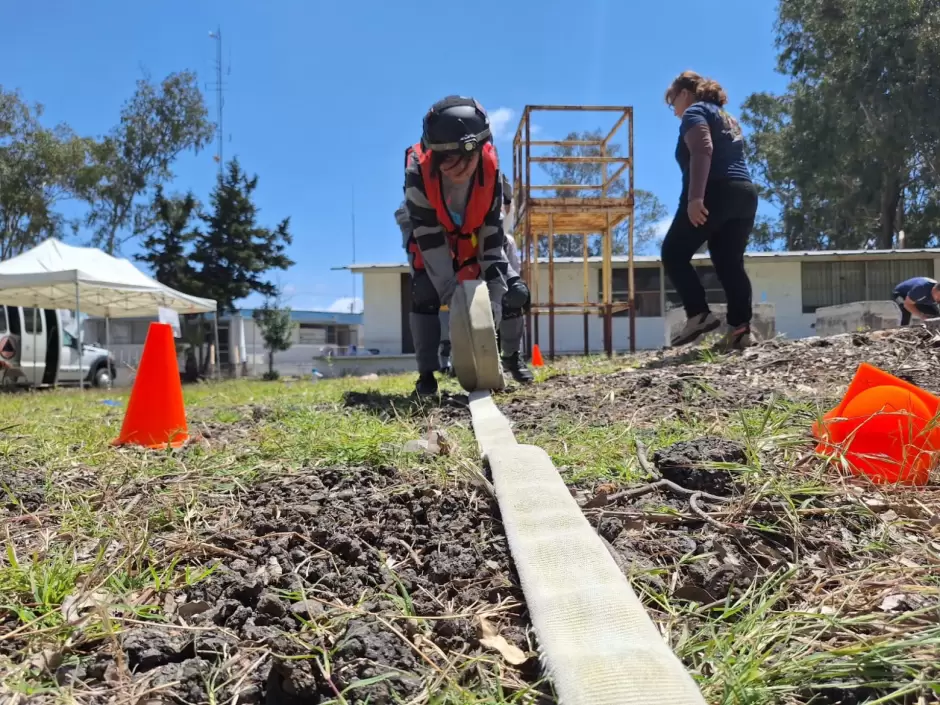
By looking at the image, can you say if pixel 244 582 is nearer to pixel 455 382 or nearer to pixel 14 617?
pixel 14 617

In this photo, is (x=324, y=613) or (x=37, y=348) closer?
(x=324, y=613)

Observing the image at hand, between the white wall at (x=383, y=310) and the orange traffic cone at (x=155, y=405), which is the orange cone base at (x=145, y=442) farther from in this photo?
the white wall at (x=383, y=310)

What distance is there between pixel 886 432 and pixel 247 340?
1227 inches

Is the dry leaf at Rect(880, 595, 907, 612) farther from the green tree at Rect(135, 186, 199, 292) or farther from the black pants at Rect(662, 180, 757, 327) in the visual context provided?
the green tree at Rect(135, 186, 199, 292)

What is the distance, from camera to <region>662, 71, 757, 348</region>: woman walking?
4.60 m

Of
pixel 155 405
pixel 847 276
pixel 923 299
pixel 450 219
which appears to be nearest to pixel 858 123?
pixel 847 276

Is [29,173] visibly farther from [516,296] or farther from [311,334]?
[516,296]

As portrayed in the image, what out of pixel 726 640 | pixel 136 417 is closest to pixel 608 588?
pixel 726 640

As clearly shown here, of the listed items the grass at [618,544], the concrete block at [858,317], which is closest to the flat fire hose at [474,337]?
the grass at [618,544]

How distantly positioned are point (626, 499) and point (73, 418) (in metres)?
3.61

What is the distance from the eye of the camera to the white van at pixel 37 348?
12805mm

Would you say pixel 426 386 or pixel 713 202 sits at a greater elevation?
pixel 713 202

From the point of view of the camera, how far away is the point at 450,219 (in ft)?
13.6

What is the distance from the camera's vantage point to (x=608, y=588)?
3.73ft
